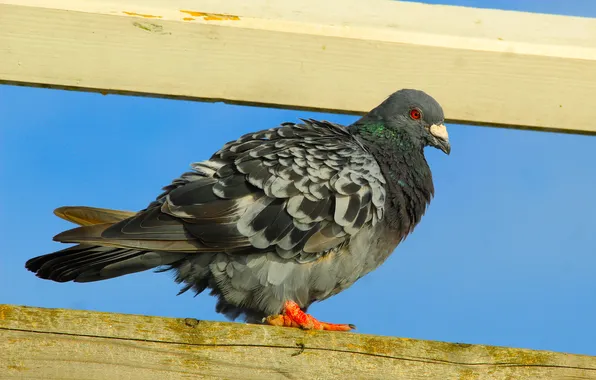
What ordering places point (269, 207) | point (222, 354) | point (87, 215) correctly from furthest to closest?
point (87, 215)
point (269, 207)
point (222, 354)

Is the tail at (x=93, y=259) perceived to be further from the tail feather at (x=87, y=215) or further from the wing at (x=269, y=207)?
the wing at (x=269, y=207)

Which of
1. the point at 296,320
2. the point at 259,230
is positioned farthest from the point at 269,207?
the point at 296,320

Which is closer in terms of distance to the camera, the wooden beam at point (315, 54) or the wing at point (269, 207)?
the wooden beam at point (315, 54)

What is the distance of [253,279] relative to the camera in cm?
399

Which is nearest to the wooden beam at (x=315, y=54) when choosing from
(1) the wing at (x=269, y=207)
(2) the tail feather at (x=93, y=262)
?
(1) the wing at (x=269, y=207)

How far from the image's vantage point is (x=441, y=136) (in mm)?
4969

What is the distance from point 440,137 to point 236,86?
5.13 feet

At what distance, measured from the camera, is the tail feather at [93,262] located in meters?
4.04

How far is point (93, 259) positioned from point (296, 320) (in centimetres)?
98

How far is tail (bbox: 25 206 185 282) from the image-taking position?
405 cm

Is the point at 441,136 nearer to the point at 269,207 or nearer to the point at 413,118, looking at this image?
the point at 413,118

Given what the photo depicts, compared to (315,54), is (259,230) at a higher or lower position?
lower

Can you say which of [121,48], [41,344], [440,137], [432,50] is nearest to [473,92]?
[432,50]

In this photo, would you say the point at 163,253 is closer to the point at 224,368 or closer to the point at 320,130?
the point at 320,130
